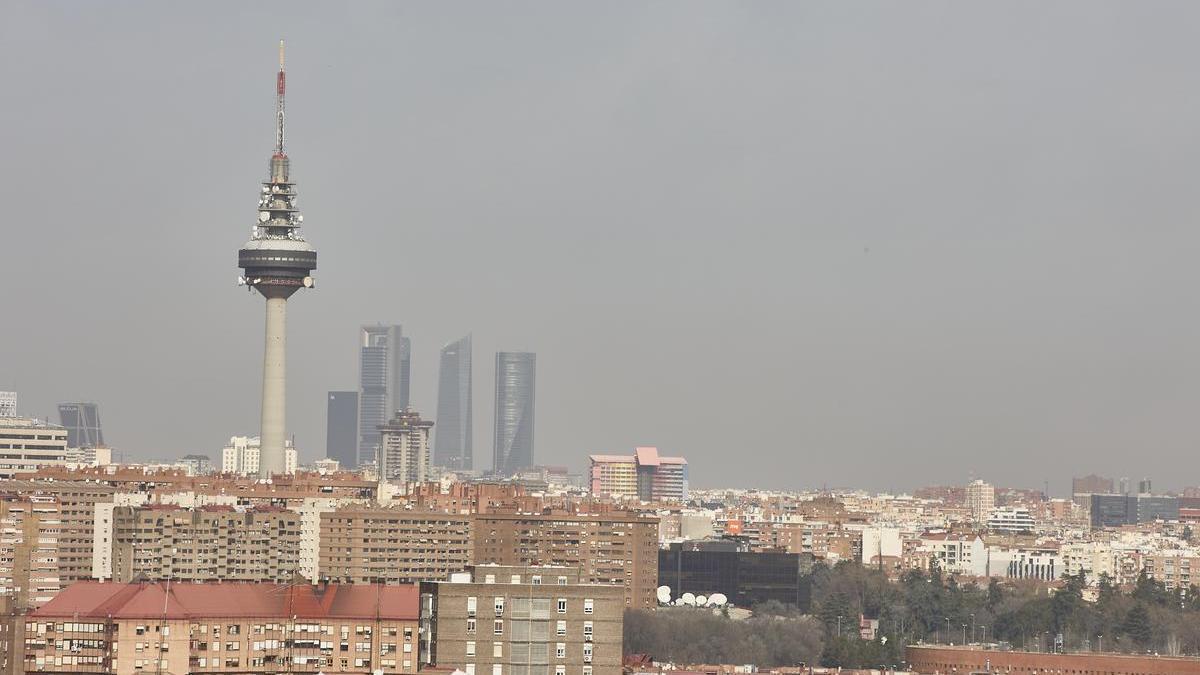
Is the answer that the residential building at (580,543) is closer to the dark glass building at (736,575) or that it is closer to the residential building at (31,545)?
the dark glass building at (736,575)

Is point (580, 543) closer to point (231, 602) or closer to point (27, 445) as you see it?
point (27, 445)

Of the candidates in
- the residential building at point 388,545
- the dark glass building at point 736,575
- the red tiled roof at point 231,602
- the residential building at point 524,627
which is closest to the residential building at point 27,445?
the dark glass building at point 736,575

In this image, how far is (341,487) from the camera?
143 metres

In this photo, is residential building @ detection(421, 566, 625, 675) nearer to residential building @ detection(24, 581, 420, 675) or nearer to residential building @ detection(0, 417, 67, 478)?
residential building @ detection(24, 581, 420, 675)

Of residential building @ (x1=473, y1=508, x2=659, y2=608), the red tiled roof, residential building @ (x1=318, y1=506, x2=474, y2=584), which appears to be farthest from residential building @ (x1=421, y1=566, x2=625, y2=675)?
residential building @ (x1=473, y1=508, x2=659, y2=608)

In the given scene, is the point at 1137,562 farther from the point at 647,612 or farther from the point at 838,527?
the point at 647,612

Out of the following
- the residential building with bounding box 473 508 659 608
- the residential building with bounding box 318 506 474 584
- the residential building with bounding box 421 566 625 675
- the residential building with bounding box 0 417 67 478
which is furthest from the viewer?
the residential building with bounding box 0 417 67 478

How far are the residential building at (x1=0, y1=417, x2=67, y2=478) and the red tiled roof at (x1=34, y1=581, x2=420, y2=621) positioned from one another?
92.3 m

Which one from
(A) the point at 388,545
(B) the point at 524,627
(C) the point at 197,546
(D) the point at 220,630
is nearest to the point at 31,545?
(C) the point at 197,546

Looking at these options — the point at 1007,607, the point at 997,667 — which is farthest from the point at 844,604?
the point at 997,667

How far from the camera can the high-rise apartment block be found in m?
107

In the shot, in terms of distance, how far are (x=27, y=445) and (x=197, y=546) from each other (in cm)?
5700

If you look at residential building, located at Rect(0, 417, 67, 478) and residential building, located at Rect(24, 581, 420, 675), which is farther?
residential building, located at Rect(0, 417, 67, 478)

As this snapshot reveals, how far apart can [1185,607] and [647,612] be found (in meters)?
25.4
